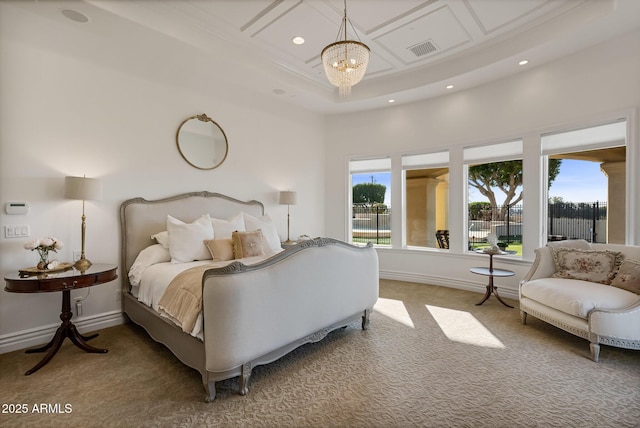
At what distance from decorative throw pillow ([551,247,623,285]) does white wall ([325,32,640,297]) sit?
62 centimetres

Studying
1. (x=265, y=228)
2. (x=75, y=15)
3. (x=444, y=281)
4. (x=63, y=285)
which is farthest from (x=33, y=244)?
(x=444, y=281)

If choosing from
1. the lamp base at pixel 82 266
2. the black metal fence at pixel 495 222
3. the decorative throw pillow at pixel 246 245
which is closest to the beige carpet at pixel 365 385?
the lamp base at pixel 82 266

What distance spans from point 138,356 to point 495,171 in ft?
17.0

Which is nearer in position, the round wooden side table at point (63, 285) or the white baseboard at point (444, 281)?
the round wooden side table at point (63, 285)

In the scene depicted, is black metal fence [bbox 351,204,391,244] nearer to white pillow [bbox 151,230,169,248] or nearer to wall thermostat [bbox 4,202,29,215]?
white pillow [bbox 151,230,169,248]

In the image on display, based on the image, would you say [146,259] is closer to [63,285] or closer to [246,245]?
[63,285]

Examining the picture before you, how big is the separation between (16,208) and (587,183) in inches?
255

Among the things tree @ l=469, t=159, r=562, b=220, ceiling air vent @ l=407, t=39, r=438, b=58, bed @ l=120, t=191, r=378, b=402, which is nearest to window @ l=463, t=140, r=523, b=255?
tree @ l=469, t=159, r=562, b=220

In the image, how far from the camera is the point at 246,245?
3385 millimetres

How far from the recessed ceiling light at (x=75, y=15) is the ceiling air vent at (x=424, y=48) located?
3647 mm

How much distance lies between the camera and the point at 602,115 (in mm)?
3473

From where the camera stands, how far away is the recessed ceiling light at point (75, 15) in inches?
107

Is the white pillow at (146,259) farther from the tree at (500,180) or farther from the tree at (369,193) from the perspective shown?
the tree at (500,180)

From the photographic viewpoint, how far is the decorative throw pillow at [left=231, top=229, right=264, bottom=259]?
3.35 m
